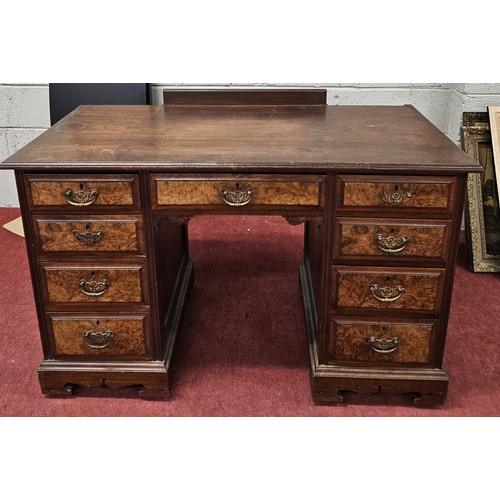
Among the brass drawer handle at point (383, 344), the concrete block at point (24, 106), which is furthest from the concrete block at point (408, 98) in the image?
the brass drawer handle at point (383, 344)

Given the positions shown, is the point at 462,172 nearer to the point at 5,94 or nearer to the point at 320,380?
the point at 320,380

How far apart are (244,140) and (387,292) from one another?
64 cm

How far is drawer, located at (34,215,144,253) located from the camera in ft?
5.78

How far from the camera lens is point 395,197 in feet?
5.61

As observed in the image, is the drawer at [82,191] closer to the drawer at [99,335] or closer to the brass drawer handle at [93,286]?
the brass drawer handle at [93,286]

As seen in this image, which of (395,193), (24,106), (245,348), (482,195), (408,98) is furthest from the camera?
(24,106)

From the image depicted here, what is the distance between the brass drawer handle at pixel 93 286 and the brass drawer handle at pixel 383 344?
2.74 ft

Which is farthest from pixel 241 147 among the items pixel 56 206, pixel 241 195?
pixel 56 206

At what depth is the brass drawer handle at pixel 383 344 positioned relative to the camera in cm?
189

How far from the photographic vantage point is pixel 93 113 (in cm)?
224

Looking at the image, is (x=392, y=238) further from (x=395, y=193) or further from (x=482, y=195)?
(x=482, y=195)

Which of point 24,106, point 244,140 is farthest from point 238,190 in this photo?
point 24,106

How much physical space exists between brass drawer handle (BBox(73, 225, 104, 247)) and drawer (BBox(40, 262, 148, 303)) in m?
0.08

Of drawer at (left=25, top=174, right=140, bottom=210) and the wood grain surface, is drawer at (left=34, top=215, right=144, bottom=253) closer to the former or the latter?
drawer at (left=25, top=174, right=140, bottom=210)
